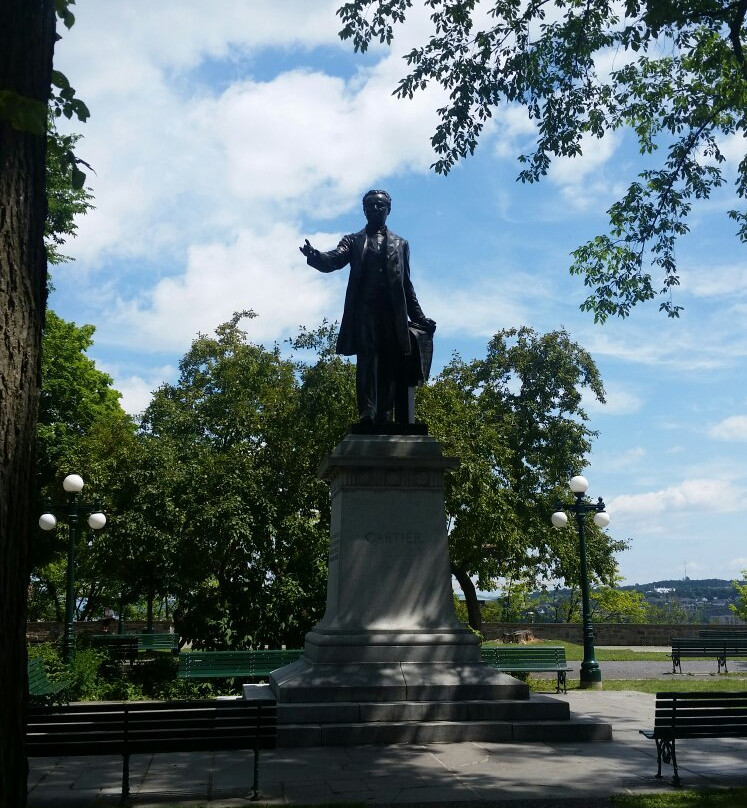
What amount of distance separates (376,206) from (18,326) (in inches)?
297

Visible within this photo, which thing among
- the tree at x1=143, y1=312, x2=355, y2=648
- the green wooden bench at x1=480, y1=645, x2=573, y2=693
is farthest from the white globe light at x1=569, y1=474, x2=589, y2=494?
the tree at x1=143, y1=312, x2=355, y2=648

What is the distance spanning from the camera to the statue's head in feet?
37.1

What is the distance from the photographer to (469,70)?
13.1 m

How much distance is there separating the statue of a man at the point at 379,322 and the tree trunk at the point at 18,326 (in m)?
6.55

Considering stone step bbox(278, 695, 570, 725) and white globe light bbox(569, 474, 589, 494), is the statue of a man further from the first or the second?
white globe light bbox(569, 474, 589, 494)

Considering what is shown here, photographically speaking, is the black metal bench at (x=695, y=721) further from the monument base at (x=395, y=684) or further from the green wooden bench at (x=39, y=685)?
the green wooden bench at (x=39, y=685)

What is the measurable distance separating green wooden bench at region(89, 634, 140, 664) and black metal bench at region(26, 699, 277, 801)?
12607 millimetres

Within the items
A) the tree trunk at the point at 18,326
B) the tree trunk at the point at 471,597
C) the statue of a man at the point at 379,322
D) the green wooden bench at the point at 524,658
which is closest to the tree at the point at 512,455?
the tree trunk at the point at 471,597

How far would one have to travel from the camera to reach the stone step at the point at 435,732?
8.55 m

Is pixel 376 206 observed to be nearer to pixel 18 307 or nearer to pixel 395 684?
pixel 395 684

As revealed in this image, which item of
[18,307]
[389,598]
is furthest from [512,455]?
[18,307]

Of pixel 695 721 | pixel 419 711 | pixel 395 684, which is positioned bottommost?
pixel 419 711

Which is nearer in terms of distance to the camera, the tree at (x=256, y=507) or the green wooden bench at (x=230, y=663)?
the green wooden bench at (x=230, y=663)

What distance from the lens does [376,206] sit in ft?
37.0
